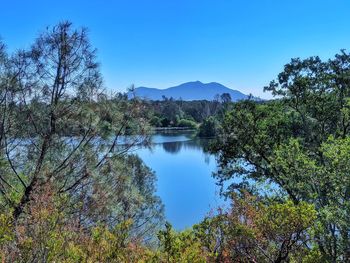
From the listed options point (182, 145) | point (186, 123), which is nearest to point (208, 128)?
point (182, 145)

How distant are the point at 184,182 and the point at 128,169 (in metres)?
20.1

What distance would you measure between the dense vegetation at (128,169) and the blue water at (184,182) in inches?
45.2

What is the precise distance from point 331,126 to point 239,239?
25.3 feet

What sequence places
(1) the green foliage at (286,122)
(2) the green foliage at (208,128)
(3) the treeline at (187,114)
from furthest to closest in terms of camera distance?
(3) the treeline at (187,114) < (2) the green foliage at (208,128) < (1) the green foliage at (286,122)

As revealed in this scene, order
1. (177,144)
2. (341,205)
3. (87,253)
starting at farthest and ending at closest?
1. (177,144)
2. (341,205)
3. (87,253)

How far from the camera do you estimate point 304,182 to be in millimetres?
6691

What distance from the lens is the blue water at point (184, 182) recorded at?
2035 centimetres

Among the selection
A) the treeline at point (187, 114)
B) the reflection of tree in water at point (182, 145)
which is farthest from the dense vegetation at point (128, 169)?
the treeline at point (187, 114)

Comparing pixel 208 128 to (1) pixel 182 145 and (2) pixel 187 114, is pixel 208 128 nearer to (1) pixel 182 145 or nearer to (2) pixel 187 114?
(1) pixel 182 145

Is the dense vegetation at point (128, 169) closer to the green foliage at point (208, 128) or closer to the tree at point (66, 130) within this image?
the tree at point (66, 130)

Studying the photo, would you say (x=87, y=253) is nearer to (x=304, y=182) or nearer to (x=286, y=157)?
(x=304, y=182)

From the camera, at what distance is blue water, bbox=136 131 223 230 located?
2035 cm

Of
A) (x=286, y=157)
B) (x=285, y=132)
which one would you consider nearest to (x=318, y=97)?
(x=285, y=132)

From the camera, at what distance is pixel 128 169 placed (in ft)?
27.3
